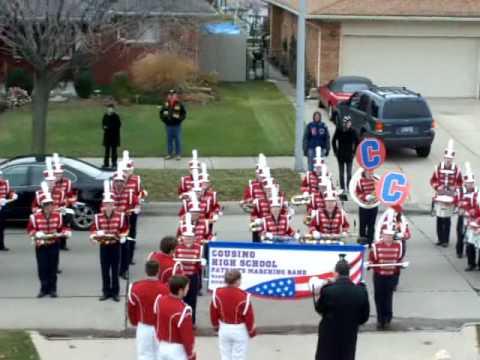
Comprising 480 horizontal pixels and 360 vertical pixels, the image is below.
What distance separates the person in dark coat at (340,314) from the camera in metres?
9.70

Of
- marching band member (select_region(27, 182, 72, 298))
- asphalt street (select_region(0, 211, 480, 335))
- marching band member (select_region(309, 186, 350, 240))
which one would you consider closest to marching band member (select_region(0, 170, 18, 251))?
asphalt street (select_region(0, 211, 480, 335))

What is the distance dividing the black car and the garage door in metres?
17.9

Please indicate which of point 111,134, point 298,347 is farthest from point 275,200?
point 111,134

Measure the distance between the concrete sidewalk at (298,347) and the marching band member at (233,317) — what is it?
1714 mm

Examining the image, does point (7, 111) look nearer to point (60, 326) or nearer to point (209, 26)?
point (209, 26)

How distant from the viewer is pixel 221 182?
21.2 metres

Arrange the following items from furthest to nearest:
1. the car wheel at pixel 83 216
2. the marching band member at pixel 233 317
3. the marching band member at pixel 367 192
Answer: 1. the car wheel at pixel 83 216
2. the marching band member at pixel 367 192
3. the marching band member at pixel 233 317

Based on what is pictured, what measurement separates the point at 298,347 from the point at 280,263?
136 centimetres

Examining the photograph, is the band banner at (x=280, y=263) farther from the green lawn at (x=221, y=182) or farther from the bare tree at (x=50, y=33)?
the bare tree at (x=50, y=33)

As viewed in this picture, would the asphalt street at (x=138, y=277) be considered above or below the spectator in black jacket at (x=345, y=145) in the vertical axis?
below

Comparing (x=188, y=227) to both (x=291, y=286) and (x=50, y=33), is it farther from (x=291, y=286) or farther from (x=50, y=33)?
(x=50, y=33)

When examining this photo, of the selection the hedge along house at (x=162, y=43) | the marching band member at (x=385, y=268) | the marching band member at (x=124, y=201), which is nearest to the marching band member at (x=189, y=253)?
the marching band member at (x=385, y=268)

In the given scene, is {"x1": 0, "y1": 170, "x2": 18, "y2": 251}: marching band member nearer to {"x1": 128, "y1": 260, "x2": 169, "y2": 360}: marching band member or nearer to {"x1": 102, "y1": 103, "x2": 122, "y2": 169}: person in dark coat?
{"x1": 102, "y1": 103, "x2": 122, "y2": 169}: person in dark coat

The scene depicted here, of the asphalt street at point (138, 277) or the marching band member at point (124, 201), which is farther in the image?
the marching band member at point (124, 201)
